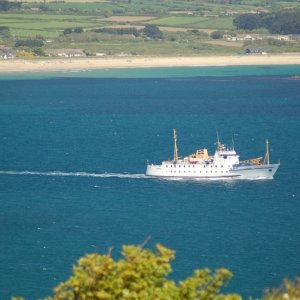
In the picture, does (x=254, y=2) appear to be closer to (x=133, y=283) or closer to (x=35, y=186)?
(x=35, y=186)

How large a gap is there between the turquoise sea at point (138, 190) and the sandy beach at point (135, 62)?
26.8 meters

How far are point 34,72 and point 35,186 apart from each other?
67.7 meters

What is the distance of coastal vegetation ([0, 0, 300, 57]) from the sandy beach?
7.59 ft

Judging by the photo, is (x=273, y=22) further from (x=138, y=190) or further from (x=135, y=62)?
(x=138, y=190)

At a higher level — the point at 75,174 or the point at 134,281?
the point at 75,174

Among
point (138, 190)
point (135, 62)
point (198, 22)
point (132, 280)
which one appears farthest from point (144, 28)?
point (132, 280)

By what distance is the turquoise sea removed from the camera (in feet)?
103

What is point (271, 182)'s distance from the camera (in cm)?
4522

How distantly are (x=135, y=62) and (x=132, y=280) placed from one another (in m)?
106

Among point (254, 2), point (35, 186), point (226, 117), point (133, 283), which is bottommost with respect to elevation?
point (133, 283)

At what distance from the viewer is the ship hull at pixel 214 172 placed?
46281 mm

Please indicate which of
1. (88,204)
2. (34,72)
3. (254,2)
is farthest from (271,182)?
(254,2)

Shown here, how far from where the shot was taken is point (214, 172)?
46.7m

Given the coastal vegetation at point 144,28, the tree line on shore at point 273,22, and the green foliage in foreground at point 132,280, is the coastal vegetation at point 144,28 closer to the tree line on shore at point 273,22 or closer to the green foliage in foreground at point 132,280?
the tree line on shore at point 273,22
